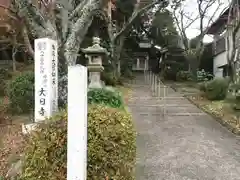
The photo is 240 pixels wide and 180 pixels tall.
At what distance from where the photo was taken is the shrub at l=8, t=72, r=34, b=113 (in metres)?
8.12

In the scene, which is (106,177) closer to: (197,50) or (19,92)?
(19,92)

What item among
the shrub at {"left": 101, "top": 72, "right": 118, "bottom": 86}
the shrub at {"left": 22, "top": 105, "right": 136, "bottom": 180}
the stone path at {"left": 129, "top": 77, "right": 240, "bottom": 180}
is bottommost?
the stone path at {"left": 129, "top": 77, "right": 240, "bottom": 180}

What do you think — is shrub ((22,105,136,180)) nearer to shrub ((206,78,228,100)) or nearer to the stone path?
the stone path

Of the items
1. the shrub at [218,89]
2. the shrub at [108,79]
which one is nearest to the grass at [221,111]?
the shrub at [218,89]

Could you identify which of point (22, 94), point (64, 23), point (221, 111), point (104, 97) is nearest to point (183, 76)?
point (221, 111)

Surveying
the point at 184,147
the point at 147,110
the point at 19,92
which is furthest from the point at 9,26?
the point at 184,147

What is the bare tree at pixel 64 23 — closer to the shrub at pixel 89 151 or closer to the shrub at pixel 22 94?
the shrub at pixel 22 94

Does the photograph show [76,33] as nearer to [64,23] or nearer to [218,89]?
[64,23]

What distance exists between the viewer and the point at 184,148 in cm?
686

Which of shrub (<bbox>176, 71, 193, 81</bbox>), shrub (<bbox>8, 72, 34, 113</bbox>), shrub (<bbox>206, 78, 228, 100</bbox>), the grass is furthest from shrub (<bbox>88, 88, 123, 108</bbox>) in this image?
shrub (<bbox>176, 71, 193, 81</bbox>)

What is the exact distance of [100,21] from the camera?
20250 millimetres

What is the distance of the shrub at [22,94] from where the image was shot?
812 centimetres

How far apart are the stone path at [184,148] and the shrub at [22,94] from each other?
10.2ft

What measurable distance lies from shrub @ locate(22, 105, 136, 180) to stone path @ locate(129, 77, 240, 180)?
1.70m
